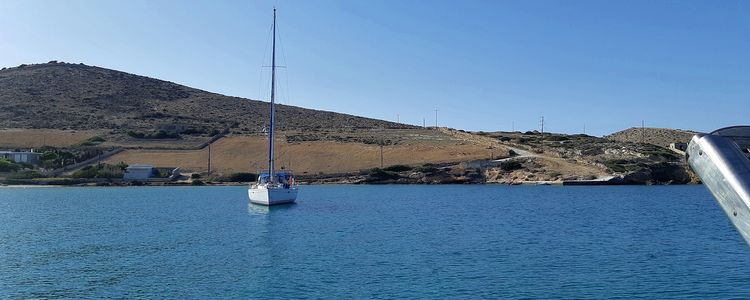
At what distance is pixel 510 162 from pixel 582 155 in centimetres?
1146

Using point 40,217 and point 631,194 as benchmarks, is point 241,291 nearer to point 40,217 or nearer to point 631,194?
point 40,217

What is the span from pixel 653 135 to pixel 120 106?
11589 cm

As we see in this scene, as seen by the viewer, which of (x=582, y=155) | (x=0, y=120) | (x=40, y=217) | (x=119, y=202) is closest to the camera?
(x=40, y=217)

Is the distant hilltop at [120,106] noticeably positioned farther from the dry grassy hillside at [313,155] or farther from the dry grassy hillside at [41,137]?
the dry grassy hillside at [313,155]

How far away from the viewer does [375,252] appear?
2589cm

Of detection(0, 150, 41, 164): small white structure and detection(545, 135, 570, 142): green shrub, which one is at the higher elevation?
detection(545, 135, 570, 142): green shrub

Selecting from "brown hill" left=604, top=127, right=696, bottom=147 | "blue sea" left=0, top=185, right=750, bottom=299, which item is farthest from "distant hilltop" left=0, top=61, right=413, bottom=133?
"blue sea" left=0, top=185, right=750, bottom=299

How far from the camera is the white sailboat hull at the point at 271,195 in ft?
156

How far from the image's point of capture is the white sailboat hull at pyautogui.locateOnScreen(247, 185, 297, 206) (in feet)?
156

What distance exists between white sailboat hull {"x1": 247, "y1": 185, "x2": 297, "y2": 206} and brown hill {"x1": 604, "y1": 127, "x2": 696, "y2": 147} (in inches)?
4396

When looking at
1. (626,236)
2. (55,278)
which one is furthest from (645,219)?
(55,278)

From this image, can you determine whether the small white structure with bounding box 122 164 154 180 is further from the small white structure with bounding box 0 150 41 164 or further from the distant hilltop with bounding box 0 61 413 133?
the distant hilltop with bounding box 0 61 413 133

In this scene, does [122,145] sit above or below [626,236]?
above

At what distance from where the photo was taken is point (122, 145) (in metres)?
98.5
